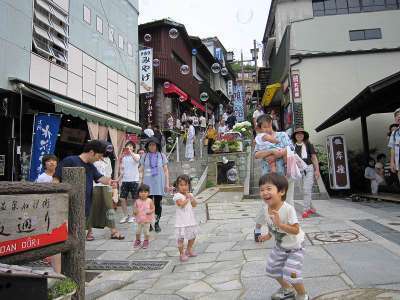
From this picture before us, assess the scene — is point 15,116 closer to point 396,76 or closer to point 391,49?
point 396,76

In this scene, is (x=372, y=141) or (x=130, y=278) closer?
(x=130, y=278)

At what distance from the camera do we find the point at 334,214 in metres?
7.91

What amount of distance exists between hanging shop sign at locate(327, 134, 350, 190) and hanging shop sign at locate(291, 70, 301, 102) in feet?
15.5

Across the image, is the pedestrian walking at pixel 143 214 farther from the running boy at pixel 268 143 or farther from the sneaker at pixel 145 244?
the running boy at pixel 268 143

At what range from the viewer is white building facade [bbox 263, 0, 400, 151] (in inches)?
634

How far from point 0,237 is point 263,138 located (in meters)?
3.85

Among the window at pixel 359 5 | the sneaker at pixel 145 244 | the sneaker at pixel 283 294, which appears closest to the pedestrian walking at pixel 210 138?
the window at pixel 359 5

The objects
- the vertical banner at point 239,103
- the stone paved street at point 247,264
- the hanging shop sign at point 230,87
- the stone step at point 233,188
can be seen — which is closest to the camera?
the stone paved street at point 247,264

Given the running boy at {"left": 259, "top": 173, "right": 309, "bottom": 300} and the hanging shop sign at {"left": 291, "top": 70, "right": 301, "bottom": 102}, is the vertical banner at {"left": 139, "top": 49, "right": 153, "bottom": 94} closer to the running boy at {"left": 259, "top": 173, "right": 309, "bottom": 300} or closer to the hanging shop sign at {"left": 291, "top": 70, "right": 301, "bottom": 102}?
the hanging shop sign at {"left": 291, "top": 70, "right": 301, "bottom": 102}

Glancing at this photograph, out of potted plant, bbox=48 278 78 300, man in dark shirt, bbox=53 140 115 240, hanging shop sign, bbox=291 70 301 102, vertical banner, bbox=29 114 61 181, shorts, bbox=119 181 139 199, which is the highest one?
hanging shop sign, bbox=291 70 301 102

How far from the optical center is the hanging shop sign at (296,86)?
16.6m

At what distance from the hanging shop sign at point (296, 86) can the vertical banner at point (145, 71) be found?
6749mm

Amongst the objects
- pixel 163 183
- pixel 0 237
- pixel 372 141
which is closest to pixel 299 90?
pixel 372 141

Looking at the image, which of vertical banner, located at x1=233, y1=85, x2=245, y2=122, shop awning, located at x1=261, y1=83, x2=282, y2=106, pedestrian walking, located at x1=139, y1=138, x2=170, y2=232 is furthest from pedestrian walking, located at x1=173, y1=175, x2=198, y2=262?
vertical banner, located at x1=233, y1=85, x2=245, y2=122
